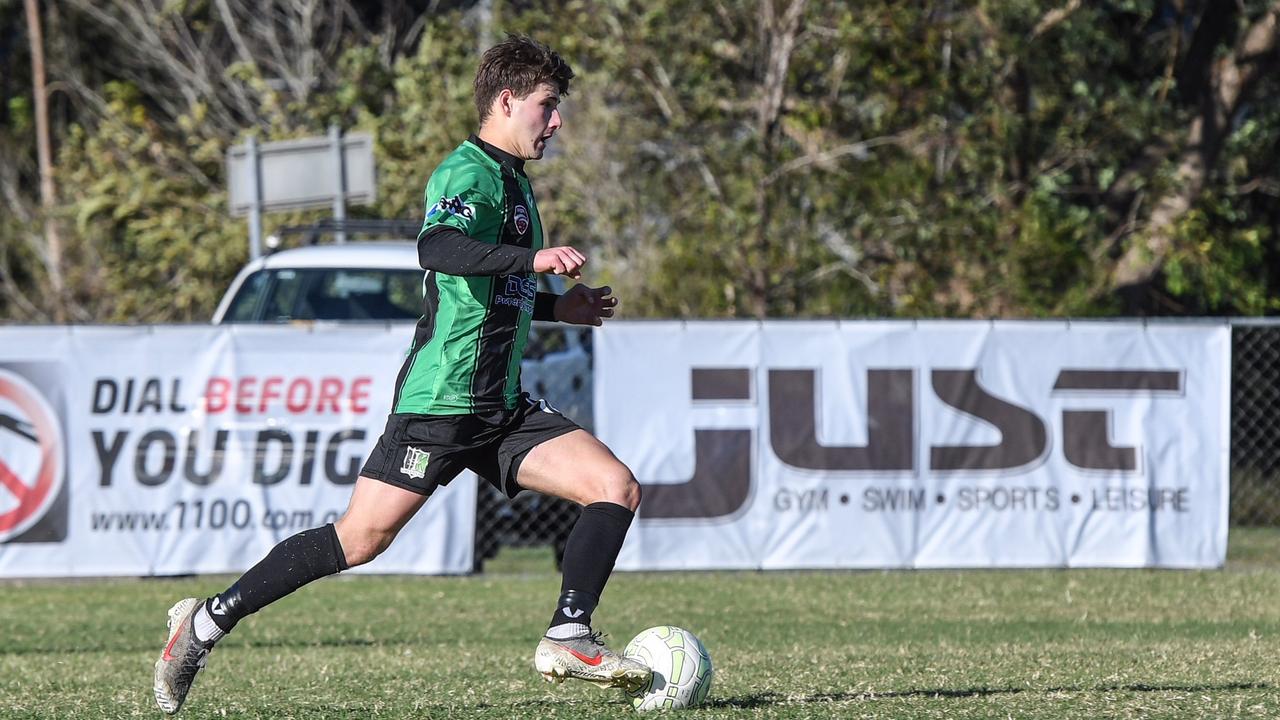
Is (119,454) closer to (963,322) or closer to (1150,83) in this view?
(963,322)

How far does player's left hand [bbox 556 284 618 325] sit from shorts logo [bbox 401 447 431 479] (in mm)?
714

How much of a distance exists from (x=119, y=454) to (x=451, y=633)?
11.1 ft

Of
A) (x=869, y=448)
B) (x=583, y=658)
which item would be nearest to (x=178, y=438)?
(x=869, y=448)

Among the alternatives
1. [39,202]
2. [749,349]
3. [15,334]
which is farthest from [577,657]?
[39,202]

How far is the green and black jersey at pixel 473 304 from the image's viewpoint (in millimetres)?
4930

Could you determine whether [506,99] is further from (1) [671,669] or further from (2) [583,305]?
(1) [671,669]

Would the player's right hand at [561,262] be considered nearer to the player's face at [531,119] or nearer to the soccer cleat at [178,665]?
the player's face at [531,119]

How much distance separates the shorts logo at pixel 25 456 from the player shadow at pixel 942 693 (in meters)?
6.66

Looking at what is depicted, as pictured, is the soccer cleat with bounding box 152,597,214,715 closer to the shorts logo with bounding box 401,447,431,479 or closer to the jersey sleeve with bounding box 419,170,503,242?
the shorts logo with bounding box 401,447,431,479

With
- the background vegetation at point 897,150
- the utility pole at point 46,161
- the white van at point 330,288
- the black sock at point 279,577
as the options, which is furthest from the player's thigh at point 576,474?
the utility pole at point 46,161

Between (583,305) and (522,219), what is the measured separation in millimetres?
511

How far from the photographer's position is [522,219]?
16.7ft

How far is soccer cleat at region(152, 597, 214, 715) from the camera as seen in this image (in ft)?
16.7

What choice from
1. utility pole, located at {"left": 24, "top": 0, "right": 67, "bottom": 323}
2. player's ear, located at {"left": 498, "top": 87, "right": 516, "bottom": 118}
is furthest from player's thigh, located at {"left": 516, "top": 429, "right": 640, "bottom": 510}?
utility pole, located at {"left": 24, "top": 0, "right": 67, "bottom": 323}
